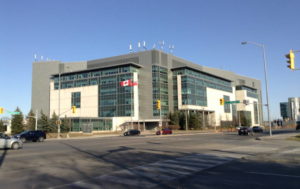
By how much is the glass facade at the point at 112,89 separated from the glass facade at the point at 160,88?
7196mm

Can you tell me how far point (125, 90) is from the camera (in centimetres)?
8694

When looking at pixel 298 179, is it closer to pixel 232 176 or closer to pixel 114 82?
pixel 232 176

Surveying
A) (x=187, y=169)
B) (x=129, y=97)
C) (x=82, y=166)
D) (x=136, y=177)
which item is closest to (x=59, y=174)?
(x=82, y=166)

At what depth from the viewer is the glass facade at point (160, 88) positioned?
3529 inches

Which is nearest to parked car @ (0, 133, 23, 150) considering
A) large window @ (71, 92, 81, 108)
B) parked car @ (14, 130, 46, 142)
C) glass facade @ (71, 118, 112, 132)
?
parked car @ (14, 130, 46, 142)

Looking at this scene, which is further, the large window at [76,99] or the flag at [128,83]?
the large window at [76,99]

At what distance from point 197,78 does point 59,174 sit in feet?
304

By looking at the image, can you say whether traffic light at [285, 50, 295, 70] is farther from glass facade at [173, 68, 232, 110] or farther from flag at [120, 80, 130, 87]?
glass facade at [173, 68, 232, 110]

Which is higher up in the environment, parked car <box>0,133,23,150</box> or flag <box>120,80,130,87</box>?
flag <box>120,80,130,87</box>

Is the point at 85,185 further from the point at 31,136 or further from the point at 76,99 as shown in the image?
the point at 76,99

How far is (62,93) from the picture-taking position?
101 m

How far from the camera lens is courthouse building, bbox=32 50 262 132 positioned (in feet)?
283

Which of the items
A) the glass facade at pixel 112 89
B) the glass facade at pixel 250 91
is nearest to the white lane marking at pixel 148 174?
the glass facade at pixel 112 89

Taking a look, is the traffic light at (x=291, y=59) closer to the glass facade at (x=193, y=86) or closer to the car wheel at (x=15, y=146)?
the car wheel at (x=15, y=146)
